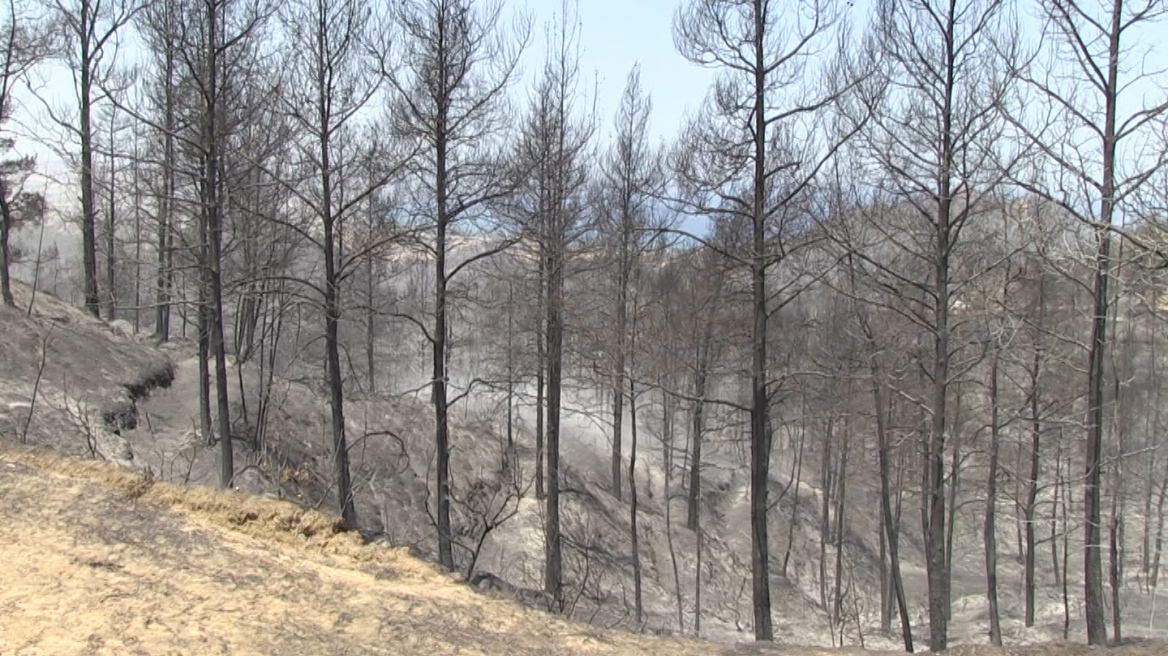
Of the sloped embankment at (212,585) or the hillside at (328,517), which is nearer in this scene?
the sloped embankment at (212,585)

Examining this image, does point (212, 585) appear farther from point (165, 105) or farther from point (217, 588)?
point (165, 105)

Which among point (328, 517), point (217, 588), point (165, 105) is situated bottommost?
point (217, 588)

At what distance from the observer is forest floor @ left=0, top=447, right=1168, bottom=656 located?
4.43m

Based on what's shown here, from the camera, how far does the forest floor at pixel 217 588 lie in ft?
14.5

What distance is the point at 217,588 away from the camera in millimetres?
5109

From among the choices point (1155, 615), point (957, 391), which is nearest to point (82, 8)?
point (957, 391)

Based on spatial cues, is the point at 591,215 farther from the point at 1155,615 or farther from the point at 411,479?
the point at 1155,615

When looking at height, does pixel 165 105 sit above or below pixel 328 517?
above

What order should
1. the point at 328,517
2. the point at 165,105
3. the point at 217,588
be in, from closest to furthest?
the point at 217,588 → the point at 328,517 → the point at 165,105

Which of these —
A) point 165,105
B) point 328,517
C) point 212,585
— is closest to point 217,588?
point 212,585

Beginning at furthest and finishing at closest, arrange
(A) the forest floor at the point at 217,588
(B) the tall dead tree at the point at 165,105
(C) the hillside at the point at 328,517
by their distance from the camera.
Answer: (B) the tall dead tree at the point at 165,105 → (C) the hillside at the point at 328,517 → (A) the forest floor at the point at 217,588

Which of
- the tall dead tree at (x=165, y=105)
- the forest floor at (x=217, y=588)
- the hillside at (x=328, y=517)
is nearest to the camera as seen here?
the forest floor at (x=217, y=588)

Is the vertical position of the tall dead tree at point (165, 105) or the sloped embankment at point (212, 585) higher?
the tall dead tree at point (165, 105)

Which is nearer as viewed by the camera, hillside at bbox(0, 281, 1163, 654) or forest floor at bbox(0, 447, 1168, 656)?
forest floor at bbox(0, 447, 1168, 656)
